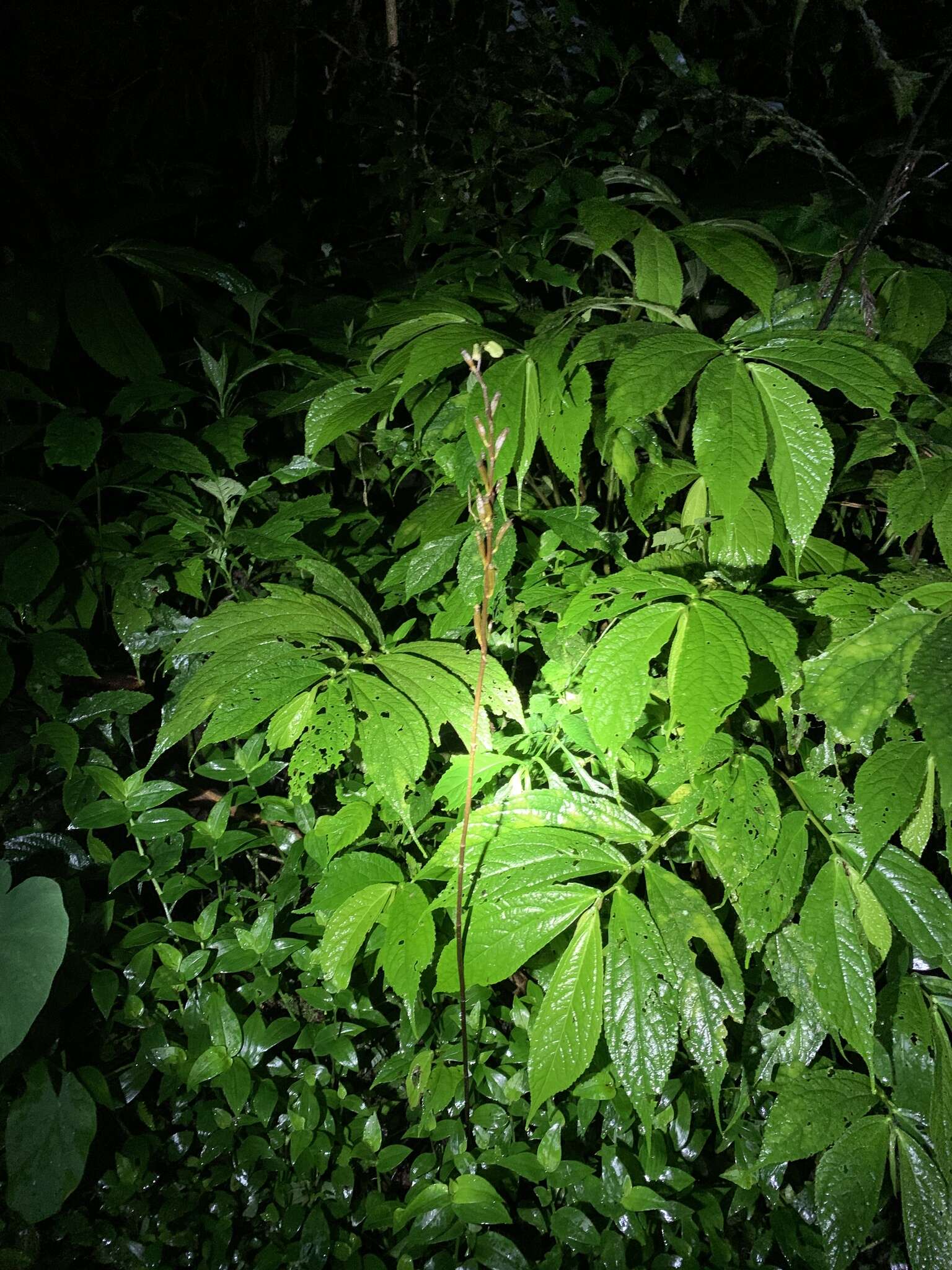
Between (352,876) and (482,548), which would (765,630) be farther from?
(352,876)

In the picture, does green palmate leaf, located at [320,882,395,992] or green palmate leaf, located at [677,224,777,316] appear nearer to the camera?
green palmate leaf, located at [677,224,777,316]

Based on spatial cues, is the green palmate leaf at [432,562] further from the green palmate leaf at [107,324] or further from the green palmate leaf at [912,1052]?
the green palmate leaf at [912,1052]

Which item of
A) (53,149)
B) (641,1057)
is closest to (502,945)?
(641,1057)

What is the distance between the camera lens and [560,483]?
1.49 m

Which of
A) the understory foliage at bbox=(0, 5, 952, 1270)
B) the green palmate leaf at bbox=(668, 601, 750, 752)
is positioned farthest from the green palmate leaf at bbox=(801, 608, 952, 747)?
the green palmate leaf at bbox=(668, 601, 750, 752)

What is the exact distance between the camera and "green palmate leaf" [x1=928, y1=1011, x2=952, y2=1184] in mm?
1104

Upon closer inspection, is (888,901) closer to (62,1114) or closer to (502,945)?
(502,945)

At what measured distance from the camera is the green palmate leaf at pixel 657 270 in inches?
42.9

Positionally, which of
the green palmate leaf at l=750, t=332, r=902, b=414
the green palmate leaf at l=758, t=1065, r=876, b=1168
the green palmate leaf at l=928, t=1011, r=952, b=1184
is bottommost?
the green palmate leaf at l=758, t=1065, r=876, b=1168

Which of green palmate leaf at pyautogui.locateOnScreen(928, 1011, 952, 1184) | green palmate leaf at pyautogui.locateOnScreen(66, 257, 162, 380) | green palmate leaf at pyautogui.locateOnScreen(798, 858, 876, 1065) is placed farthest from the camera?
green palmate leaf at pyautogui.locateOnScreen(66, 257, 162, 380)

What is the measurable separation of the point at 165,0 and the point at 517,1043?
9.05 ft

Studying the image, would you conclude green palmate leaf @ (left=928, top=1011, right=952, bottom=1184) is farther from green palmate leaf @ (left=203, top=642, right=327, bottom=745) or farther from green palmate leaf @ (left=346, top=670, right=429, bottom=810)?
green palmate leaf @ (left=203, top=642, right=327, bottom=745)

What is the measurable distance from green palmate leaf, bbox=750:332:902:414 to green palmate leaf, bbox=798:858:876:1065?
0.62 meters

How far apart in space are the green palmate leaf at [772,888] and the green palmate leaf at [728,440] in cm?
47
